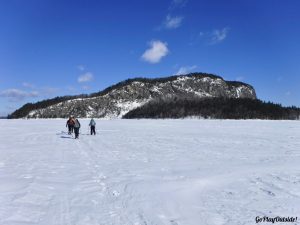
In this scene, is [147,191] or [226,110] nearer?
[147,191]

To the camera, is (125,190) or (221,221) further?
(125,190)

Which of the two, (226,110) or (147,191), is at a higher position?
(226,110)

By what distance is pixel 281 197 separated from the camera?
27.4 feet

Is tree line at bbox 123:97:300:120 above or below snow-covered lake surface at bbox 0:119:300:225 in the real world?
above

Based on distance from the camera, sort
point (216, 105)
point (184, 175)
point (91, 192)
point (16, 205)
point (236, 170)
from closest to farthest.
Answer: point (16, 205) → point (91, 192) → point (184, 175) → point (236, 170) → point (216, 105)

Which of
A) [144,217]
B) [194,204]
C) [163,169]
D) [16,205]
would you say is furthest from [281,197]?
[16,205]

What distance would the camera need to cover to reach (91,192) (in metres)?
9.16

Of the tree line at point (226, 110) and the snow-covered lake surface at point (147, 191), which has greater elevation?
the tree line at point (226, 110)

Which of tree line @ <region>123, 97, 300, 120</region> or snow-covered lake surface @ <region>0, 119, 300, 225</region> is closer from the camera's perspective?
snow-covered lake surface @ <region>0, 119, 300, 225</region>

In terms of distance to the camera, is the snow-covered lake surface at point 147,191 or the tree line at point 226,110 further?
the tree line at point 226,110

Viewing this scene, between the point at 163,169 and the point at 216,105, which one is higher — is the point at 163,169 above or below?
below

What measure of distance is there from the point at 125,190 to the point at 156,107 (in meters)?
182

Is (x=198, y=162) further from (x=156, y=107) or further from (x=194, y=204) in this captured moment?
(x=156, y=107)

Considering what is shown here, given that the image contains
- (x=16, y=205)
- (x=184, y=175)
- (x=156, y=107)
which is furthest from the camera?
(x=156, y=107)
